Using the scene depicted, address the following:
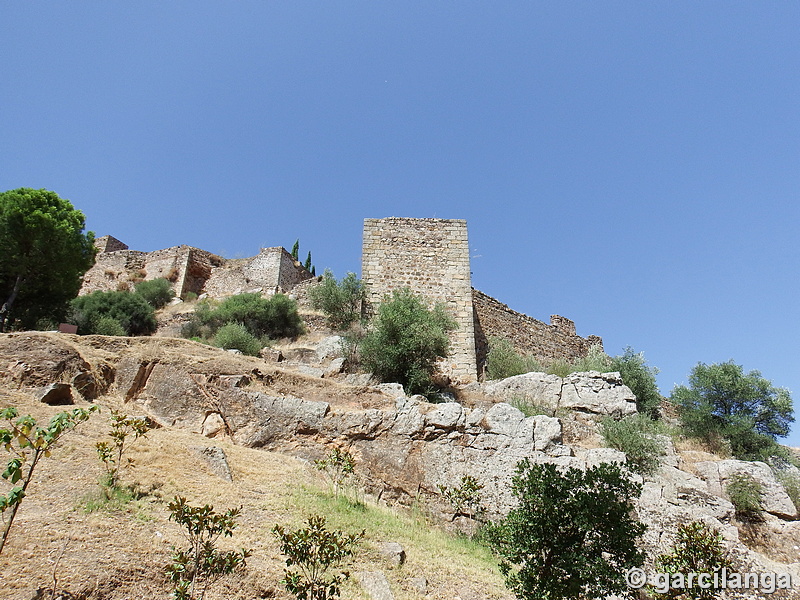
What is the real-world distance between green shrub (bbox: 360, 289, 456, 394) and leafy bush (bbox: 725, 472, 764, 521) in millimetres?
5989

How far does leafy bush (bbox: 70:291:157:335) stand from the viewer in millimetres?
17188

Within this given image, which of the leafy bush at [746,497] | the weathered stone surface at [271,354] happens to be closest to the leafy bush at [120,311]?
the weathered stone surface at [271,354]

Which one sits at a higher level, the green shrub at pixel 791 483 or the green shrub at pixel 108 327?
the green shrub at pixel 108 327

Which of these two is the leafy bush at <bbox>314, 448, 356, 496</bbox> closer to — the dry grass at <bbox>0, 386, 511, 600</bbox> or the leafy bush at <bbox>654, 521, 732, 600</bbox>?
the dry grass at <bbox>0, 386, 511, 600</bbox>

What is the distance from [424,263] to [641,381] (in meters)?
7.32

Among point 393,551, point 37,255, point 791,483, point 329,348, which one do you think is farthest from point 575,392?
point 37,255

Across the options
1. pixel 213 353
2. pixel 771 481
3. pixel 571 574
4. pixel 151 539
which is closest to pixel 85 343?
pixel 213 353

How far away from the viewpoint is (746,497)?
28.3ft

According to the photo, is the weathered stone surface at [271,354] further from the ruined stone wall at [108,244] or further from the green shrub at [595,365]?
the ruined stone wall at [108,244]

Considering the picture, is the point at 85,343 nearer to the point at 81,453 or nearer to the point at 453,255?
the point at 81,453

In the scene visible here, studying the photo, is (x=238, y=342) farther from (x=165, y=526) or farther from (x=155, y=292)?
(x=155, y=292)

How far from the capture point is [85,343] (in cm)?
973

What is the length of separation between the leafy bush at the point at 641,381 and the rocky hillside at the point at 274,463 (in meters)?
3.55

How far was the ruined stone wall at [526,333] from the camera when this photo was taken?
1789 cm
